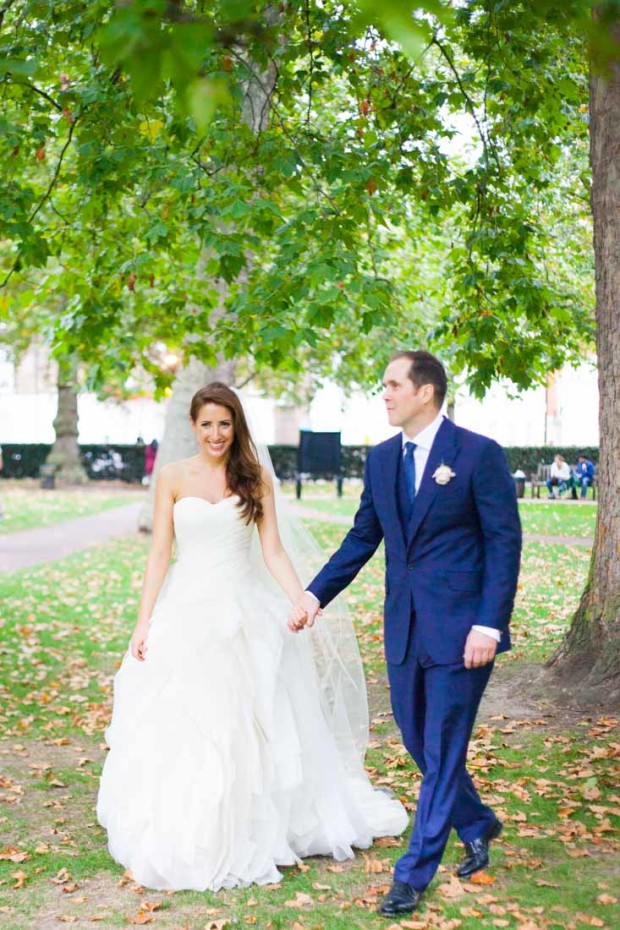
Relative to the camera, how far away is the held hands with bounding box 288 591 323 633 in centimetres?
537

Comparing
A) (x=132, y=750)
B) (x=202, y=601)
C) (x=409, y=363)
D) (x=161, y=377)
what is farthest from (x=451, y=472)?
(x=161, y=377)

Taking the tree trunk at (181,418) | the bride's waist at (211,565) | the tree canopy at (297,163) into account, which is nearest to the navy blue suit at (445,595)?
the bride's waist at (211,565)

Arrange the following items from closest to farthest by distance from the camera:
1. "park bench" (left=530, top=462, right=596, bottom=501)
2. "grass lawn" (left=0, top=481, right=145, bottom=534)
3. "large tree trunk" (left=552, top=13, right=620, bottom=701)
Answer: "large tree trunk" (left=552, top=13, right=620, bottom=701) → "grass lawn" (left=0, top=481, right=145, bottom=534) → "park bench" (left=530, top=462, right=596, bottom=501)

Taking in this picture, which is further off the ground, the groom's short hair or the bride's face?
the groom's short hair

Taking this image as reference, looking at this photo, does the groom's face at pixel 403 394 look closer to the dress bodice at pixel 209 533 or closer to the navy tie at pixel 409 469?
the navy tie at pixel 409 469

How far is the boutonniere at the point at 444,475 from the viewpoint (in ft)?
Answer: 15.3

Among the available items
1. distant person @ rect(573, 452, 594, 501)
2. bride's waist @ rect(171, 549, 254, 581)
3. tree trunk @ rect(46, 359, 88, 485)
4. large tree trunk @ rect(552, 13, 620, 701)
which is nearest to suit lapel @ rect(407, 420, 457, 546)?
bride's waist @ rect(171, 549, 254, 581)

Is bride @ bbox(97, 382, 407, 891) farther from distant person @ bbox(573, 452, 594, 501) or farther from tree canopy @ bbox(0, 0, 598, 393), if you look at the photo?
distant person @ bbox(573, 452, 594, 501)

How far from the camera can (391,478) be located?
16.1ft

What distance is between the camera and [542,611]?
13.1 m

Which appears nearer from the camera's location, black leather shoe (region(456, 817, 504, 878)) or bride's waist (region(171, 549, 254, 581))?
black leather shoe (region(456, 817, 504, 878))

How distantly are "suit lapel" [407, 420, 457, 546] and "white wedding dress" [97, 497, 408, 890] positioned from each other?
1.34 m

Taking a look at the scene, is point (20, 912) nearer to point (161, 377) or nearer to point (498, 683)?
point (498, 683)

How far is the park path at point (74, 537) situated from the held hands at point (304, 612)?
13983 millimetres
